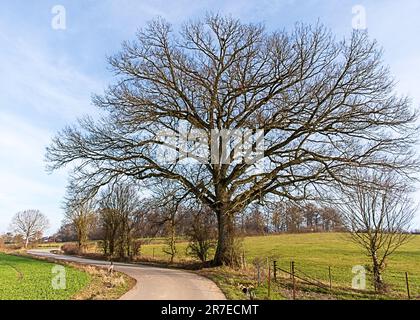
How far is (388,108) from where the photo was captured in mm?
17141

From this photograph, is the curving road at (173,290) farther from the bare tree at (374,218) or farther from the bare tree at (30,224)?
the bare tree at (30,224)

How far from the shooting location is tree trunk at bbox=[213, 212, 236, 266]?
19.4 m

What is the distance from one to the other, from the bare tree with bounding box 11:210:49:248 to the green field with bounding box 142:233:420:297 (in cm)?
3973

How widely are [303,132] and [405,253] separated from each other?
83.8 ft

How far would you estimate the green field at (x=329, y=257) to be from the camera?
21719 millimetres

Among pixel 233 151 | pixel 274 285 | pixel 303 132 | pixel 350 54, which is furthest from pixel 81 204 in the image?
pixel 350 54

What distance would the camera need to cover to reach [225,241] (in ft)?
64.3

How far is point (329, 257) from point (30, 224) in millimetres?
63612

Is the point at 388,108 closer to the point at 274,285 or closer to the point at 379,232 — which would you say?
the point at 379,232

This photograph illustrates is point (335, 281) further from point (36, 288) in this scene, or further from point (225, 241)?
point (36, 288)

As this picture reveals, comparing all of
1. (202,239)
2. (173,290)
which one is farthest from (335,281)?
(173,290)

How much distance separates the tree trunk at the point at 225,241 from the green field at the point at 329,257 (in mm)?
3915

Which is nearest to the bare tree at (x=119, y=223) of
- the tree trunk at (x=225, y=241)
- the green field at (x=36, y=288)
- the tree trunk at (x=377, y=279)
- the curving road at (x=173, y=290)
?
the tree trunk at (x=225, y=241)
